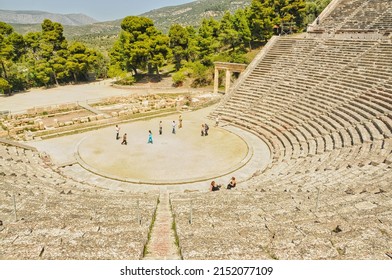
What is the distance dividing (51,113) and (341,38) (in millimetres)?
29788

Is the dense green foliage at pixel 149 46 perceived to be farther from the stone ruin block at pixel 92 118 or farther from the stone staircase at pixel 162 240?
the stone staircase at pixel 162 240

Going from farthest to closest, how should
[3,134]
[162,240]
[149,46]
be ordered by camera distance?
1. [149,46]
2. [3,134]
3. [162,240]

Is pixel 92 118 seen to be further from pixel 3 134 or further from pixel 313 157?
pixel 313 157

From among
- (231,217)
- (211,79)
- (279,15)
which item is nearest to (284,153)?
(231,217)

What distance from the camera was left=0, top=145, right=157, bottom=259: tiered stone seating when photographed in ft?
19.0

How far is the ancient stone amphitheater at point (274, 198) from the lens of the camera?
607 cm

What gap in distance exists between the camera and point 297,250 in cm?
584

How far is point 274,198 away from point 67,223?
257 inches

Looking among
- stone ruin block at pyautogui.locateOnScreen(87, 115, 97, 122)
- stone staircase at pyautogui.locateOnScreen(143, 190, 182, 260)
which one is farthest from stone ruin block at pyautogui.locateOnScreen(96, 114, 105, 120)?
Answer: stone staircase at pyautogui.locateOnScreen(143, 190, 182, 260)

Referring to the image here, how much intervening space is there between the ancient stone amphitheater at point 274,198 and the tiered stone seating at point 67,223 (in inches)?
1.2

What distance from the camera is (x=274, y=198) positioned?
1023cm

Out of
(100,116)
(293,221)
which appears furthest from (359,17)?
(293,221)

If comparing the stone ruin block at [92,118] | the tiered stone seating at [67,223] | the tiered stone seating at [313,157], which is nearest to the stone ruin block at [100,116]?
the stone ruin block at [92,118]

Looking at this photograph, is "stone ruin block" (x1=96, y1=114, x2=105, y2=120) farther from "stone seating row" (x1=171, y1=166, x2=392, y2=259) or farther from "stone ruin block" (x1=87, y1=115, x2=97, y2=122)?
"stone seating row" (x1=171, y1=166, x2=392, y2=259)
